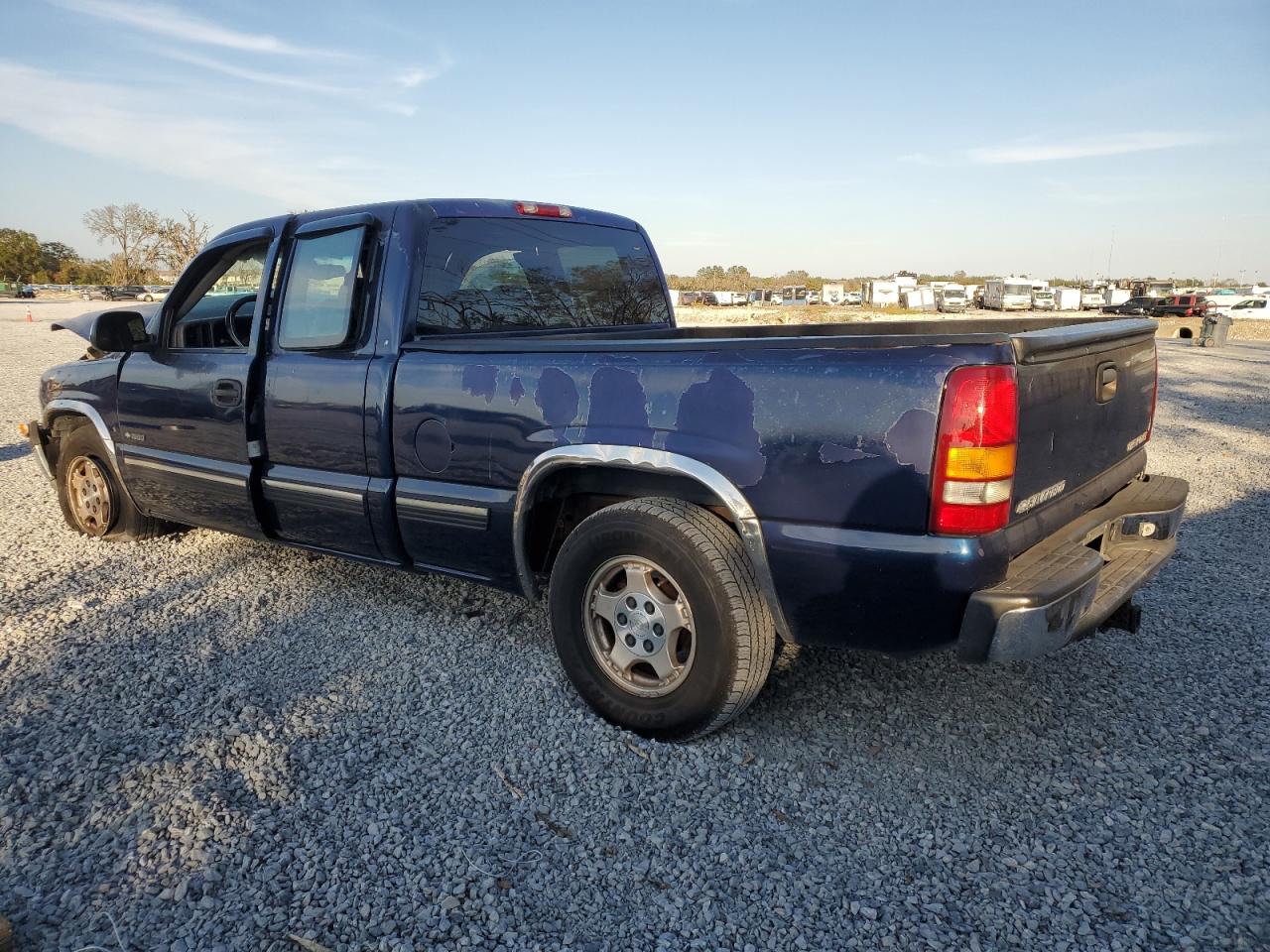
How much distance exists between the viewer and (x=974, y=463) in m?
2.34

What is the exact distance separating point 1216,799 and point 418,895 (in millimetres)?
2483

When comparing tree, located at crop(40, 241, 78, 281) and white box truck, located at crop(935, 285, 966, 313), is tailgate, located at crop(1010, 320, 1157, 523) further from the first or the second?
tree, located at crop(40, 241, 78, 281)

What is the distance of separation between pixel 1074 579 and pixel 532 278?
2738mm

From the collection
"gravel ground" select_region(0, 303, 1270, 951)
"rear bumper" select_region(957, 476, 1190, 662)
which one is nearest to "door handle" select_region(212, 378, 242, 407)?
"gravel ground" select_region(0, 303, 1270, 951)

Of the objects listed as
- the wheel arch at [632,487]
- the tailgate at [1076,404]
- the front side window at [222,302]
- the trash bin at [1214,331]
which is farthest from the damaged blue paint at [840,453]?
the trash bin at [1214,331]

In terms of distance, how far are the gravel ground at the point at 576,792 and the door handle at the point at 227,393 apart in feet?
3.48

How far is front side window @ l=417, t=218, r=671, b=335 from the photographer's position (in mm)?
3732

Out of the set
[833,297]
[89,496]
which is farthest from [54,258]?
[89,496]

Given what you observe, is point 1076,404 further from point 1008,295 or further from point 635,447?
point 1008,295

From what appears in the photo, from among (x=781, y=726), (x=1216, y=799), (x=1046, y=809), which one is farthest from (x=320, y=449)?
(x=1216, y=799)

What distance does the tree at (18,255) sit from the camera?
83494mm

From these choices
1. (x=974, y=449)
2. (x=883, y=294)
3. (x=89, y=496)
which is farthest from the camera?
(x=883, y=294)

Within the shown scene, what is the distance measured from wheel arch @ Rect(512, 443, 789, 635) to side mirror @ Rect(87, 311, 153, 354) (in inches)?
101

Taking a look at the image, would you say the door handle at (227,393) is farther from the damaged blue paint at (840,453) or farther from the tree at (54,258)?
the tree at (54,258)
